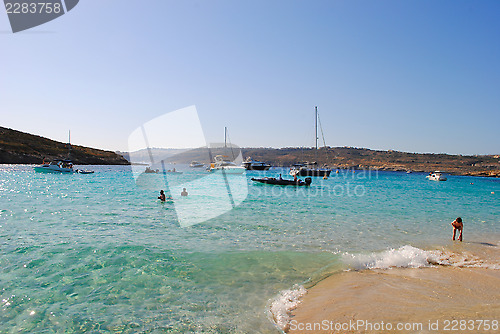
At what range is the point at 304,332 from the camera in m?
5.43

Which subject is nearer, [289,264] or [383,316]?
[383,316]

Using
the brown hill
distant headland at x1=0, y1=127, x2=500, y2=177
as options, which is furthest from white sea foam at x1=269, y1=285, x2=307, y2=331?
the brown hill

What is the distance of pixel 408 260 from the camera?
9.85 m

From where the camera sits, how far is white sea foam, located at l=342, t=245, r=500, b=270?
952cm

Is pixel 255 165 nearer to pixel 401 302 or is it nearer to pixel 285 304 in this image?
pixel 285 304

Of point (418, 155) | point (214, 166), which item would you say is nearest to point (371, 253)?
point (214, 166)

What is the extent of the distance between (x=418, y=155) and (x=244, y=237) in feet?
593

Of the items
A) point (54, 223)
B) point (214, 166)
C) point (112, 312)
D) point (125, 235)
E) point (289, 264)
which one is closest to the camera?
point (112, 312)

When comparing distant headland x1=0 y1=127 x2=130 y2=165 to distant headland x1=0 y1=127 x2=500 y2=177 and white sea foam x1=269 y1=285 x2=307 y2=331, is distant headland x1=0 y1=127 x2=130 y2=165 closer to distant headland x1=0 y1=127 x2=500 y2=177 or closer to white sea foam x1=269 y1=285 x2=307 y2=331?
distant headland x1=0 y1=127 x2=500 y2=177

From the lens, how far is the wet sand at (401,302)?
5359 mm

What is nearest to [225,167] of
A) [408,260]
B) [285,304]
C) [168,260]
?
[168,260]

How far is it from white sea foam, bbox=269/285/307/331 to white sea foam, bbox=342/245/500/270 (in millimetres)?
2893

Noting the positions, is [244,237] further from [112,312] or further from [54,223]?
[54,223]

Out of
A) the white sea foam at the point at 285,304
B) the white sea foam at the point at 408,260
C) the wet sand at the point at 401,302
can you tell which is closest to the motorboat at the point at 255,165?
the white sea foam at the point at 408,260
